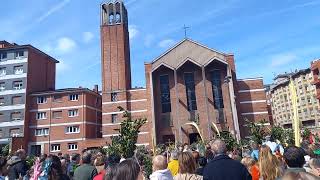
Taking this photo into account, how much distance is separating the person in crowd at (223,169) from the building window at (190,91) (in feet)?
130

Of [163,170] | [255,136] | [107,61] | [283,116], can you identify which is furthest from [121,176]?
[283,116]

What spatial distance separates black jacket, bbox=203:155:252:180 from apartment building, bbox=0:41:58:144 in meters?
47.0

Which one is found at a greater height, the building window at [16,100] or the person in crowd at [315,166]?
the building window at [16,100]

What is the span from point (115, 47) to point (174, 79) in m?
10.4

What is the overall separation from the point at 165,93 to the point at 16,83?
2335 cm

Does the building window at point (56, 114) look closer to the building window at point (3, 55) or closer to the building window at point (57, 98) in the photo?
Result: the building window at point (57, 98)

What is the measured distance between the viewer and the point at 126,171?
2902 mm

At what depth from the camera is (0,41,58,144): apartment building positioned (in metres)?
47.7

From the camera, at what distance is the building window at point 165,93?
148 ft

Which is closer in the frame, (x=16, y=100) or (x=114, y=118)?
(x=114, y=118)

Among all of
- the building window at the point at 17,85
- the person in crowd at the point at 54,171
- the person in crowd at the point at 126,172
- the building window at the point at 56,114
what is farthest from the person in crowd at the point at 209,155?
the building window at the point at 17,85

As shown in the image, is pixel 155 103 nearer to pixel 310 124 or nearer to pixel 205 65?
pixel 205 65

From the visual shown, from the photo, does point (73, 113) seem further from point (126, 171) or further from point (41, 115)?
point (126, 171)

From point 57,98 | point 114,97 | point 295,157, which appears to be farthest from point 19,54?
point 295,157
